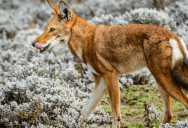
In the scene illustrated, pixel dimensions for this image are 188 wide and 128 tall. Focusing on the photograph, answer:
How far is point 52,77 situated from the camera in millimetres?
5117

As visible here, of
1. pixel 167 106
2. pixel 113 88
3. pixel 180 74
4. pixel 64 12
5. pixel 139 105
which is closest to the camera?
pixel 180 74

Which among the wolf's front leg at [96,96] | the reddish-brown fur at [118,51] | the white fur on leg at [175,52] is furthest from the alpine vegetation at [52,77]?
the white fur on leg at [175,52]

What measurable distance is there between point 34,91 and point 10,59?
2896mm

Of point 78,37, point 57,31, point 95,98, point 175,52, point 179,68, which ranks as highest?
point 57,31

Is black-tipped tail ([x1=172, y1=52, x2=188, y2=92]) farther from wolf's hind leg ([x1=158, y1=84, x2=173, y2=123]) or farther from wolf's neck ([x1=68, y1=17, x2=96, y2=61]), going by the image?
wolf's neck ([x1=68, y1=17, x2=96, y2=61])

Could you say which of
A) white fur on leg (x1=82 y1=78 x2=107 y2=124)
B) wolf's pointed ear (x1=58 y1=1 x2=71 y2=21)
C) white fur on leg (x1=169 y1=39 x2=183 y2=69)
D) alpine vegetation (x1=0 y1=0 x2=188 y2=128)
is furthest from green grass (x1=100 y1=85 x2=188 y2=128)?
wolf's pointed ear (x1=58 y1=1 x2=71 y2=21)

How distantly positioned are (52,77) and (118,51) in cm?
251

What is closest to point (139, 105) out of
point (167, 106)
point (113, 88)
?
point (167, 106)

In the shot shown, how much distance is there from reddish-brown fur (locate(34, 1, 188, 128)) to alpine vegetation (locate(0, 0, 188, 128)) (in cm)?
51

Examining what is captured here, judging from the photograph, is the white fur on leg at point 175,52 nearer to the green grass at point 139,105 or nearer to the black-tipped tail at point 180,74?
the black-tipped tail at point 180,74

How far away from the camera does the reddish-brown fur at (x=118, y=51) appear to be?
270cm

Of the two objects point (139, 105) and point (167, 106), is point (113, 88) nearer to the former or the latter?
point (167, 106)

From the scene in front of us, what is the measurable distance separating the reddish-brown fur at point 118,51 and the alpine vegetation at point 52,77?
20.3 inches

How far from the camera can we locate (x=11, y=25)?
9609mm
